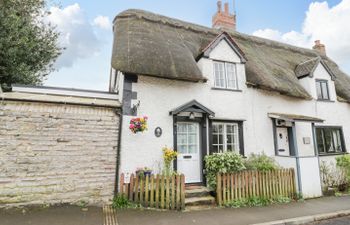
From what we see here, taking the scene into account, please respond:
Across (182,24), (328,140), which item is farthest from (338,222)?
(182,24)

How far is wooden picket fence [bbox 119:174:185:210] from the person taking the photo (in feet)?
20.6

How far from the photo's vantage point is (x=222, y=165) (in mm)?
7281

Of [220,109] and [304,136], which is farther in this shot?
[304,136]

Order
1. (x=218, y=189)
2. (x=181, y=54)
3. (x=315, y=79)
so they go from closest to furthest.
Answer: (x=218, y=189)
(x=181, y=54)
(x=315, y=79)

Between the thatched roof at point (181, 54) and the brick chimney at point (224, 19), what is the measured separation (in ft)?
7.53

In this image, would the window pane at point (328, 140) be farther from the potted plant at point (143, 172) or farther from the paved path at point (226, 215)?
the potted plant at point (143, 172)

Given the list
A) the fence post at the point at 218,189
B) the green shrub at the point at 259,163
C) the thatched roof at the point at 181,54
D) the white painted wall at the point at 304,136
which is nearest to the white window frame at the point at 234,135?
the green shrub at the point at 259,163

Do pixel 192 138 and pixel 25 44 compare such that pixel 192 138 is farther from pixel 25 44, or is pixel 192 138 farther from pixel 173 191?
pixel 25 44

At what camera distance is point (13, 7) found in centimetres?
1050

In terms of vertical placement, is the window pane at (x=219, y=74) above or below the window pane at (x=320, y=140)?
above

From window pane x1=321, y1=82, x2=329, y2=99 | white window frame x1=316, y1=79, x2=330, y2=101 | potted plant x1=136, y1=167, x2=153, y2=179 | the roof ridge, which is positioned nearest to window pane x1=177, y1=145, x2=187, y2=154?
potted plant x1=136, y1=167, x2=153, y2=179

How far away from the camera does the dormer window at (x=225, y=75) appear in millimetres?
9166

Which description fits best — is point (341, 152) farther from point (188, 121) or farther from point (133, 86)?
point (133, 86)

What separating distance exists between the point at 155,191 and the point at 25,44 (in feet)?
31.4
